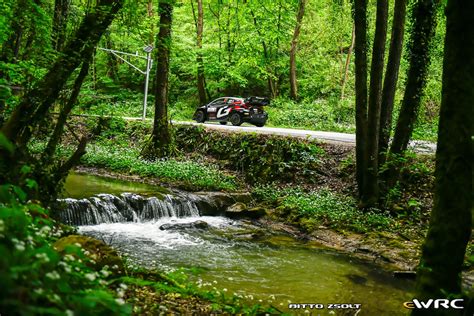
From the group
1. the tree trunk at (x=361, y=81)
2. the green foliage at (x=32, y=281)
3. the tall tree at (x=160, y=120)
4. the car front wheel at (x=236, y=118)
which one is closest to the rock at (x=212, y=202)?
the tall tree at (x=160, y=120)

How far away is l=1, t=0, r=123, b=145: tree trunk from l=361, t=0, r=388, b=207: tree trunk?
7509 mm

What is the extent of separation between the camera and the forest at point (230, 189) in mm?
3828

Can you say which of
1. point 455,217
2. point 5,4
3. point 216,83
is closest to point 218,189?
point 5,4

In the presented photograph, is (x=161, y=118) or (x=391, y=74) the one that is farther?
(x=161, y=118)

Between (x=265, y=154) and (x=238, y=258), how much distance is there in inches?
289

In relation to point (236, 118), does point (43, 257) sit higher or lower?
lower

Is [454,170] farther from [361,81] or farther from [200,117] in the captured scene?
[200,117]

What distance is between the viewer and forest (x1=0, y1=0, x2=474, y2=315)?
12.6ft

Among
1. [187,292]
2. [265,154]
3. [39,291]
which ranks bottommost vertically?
[187,292]

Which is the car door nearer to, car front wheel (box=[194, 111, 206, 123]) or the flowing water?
car front wheel (box=[194, 111, 206, 123])

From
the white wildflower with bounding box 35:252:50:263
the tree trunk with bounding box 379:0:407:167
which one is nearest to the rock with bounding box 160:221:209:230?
the tree trunk with bounding box 379:0:407:167

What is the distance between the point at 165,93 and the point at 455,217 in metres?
14.0

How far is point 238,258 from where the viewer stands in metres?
8.92

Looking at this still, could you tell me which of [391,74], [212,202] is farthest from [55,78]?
[391,74]
